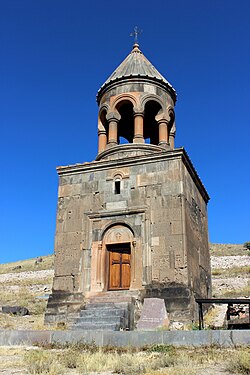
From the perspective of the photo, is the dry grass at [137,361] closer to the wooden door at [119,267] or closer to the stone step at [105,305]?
the stone step at [105,305]

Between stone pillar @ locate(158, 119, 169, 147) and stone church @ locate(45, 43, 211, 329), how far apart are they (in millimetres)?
33

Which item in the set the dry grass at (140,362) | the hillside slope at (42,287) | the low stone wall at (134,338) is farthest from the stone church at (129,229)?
the dry grass at (140,362)

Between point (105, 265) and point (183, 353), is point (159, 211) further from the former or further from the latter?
point (183, 353)

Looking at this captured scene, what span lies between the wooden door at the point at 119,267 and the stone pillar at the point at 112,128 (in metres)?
3.49

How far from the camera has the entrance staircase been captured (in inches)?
367

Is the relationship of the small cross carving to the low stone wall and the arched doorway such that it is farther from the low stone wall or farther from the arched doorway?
the low stone wall

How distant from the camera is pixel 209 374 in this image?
488 centimetres

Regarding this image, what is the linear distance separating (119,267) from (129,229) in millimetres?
1121

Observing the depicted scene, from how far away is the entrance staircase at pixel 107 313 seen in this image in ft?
30.6

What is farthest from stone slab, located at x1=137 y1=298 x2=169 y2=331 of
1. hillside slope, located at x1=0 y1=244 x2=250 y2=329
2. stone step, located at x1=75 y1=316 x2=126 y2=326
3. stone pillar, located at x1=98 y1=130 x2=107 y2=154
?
stone pillar, located at x1=98 y1=130 x2=107 y2=154

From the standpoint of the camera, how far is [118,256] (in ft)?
38.2

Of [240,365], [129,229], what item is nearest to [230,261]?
[129,229]

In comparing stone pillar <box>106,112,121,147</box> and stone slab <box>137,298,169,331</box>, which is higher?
stone pillar <box>106,112,121,147</box>

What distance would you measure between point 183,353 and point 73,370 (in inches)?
70.7
